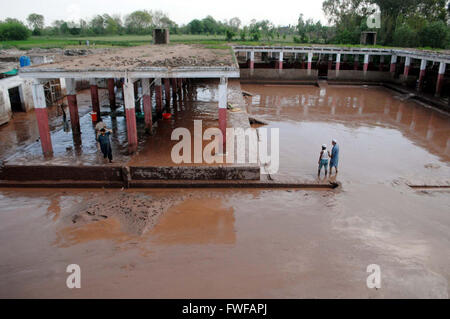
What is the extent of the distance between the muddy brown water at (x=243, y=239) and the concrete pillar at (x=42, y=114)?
1.72 m

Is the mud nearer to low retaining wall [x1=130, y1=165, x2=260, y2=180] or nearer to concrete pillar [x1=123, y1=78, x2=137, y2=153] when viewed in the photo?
concrete pillar [x1=123, y1=78, x2=137, y2=153]

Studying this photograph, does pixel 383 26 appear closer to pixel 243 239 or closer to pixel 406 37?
pixel 406 37

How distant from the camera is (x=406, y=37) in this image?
116ft

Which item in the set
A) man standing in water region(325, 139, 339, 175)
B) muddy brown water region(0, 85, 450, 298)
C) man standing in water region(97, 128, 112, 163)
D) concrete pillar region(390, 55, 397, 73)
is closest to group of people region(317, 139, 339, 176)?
man standing in water region(325, 139, 339, 175)

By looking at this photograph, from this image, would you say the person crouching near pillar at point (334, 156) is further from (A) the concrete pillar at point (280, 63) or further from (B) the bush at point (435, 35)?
(B) the bush at point (435, 35)

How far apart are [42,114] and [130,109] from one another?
281 centimetres

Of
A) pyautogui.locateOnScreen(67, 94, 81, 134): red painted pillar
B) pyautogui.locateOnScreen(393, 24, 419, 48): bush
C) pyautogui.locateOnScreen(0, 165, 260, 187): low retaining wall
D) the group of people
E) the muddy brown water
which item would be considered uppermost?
pyautogui.locateOnScreen(393, 24, 419, 48): bush

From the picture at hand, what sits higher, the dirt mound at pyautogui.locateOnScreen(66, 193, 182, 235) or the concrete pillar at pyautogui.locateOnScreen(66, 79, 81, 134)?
the concrete pillar at pyautogui.locateOnScreen(66, 79, 81, 134)

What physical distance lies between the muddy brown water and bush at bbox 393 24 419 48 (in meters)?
28.7

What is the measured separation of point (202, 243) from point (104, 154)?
4.92 metres

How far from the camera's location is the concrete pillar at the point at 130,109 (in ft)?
33.8

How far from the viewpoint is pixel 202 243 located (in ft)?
23.2

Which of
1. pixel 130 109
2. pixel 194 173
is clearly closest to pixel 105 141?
pixel 130 109

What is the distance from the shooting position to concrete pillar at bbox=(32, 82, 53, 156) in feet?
34.0
